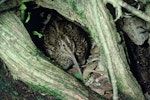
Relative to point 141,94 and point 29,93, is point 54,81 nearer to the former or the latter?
point 29,93

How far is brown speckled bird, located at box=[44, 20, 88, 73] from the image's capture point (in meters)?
4.49

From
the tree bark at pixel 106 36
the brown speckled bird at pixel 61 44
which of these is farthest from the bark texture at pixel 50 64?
the brown speckled bird at pixel 61 44

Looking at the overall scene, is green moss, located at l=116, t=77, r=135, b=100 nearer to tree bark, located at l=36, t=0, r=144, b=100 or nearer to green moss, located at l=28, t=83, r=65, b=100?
tree bark, located at l=36, t=0, r=144, b=100

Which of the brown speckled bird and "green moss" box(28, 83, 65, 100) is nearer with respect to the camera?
"green moss" box(28, 83, 65, 100)

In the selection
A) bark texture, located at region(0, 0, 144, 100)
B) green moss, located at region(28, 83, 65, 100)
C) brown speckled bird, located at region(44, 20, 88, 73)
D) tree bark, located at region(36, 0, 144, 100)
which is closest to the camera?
tree bark, located at region(36, 0, 144, 100)

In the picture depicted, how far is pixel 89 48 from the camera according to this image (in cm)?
474

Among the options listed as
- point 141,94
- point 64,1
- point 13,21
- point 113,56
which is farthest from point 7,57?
point 141,94

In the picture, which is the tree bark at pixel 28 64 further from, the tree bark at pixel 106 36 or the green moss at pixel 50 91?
the tree bark at pixel 106 36

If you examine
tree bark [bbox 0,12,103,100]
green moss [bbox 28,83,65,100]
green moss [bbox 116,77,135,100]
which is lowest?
green moss [bbox 116,77,135,100]

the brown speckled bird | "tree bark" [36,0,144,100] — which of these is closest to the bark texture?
"tree bark" [36,0,144,100]

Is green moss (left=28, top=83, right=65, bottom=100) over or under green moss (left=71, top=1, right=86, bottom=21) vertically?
under

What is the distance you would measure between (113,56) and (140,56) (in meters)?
0.97

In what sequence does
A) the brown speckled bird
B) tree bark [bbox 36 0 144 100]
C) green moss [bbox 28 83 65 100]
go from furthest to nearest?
the brown speckled bird → green moss [bbox 28 83 65 100] → tree bark [bbox 36 0 144 100]

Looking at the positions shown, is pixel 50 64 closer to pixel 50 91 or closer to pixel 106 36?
pixel 50 91
